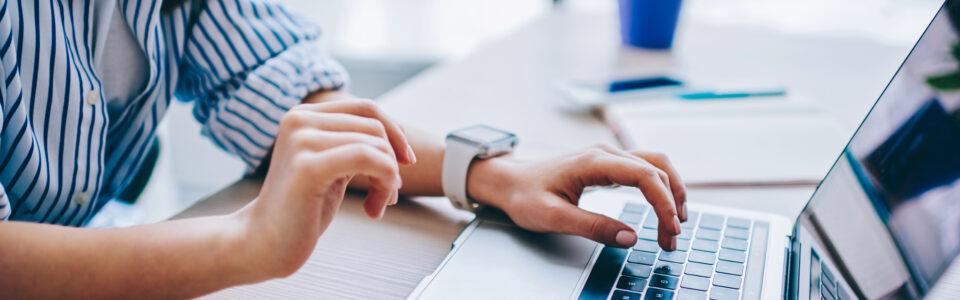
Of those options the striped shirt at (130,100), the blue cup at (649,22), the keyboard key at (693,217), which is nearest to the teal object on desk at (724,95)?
the blue cup at (649,22)

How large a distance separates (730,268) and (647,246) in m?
0.06

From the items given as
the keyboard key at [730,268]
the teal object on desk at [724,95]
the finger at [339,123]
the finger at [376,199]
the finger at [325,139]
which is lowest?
the keyboard key at [730,268]

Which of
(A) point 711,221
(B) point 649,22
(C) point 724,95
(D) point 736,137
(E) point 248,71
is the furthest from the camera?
(B) point 649,22

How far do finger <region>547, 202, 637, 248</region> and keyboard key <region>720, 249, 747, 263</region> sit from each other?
69 millimetres

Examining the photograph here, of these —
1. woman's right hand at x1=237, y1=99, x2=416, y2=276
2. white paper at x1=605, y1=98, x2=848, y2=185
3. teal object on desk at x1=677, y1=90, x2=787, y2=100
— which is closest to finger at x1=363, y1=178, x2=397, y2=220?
woman's right hand at x1=237, y1=99, x2=416, y2=276

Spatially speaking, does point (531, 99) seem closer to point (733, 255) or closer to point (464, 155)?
point (464, 155)

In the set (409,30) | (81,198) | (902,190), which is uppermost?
(409,30)

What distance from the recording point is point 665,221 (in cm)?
48

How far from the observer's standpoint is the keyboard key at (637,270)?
0.45 meters

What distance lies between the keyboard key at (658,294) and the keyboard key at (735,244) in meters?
0.10

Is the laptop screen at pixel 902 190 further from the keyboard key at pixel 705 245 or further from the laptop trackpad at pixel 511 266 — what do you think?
the laptop trackpad at pixel 511 266

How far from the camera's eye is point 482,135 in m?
0.61

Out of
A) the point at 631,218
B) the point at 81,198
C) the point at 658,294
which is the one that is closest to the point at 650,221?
the point at 631,218

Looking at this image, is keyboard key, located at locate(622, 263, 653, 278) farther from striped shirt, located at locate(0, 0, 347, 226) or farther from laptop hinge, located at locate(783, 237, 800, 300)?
striped shirt, located at locate(0, 0, 347, 226)
